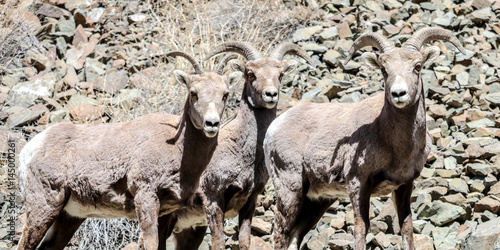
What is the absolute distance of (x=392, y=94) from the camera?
693 cm

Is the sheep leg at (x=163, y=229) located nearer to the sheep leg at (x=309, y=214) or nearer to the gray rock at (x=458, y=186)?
the sheep leg at (x=309, y=214)

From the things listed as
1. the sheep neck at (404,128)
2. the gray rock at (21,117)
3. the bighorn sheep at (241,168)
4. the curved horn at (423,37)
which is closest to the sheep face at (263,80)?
the bighorn sheep at (241,168)

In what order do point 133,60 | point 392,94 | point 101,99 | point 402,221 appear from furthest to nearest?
point 133,60
point 101,99
point 402,221
point 392,94

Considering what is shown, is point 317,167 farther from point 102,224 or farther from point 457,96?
point 457,96

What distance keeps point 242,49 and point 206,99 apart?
1.86 meters

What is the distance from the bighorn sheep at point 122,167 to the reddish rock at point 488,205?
3.86 meters

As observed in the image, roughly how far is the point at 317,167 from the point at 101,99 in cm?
493

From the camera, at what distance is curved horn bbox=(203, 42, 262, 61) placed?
899 cm

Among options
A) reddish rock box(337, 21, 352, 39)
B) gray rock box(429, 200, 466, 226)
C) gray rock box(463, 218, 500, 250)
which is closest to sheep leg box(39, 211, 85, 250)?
gray rock box(463, 218, 500, 250)

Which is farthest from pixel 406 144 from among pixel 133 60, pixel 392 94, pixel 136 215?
pixel 133 60

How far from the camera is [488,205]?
31.8ft

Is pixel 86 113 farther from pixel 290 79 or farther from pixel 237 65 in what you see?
pixel 237 65

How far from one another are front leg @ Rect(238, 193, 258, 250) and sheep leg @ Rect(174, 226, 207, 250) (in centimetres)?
85

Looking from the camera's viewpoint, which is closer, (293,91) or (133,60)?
(293,91)
